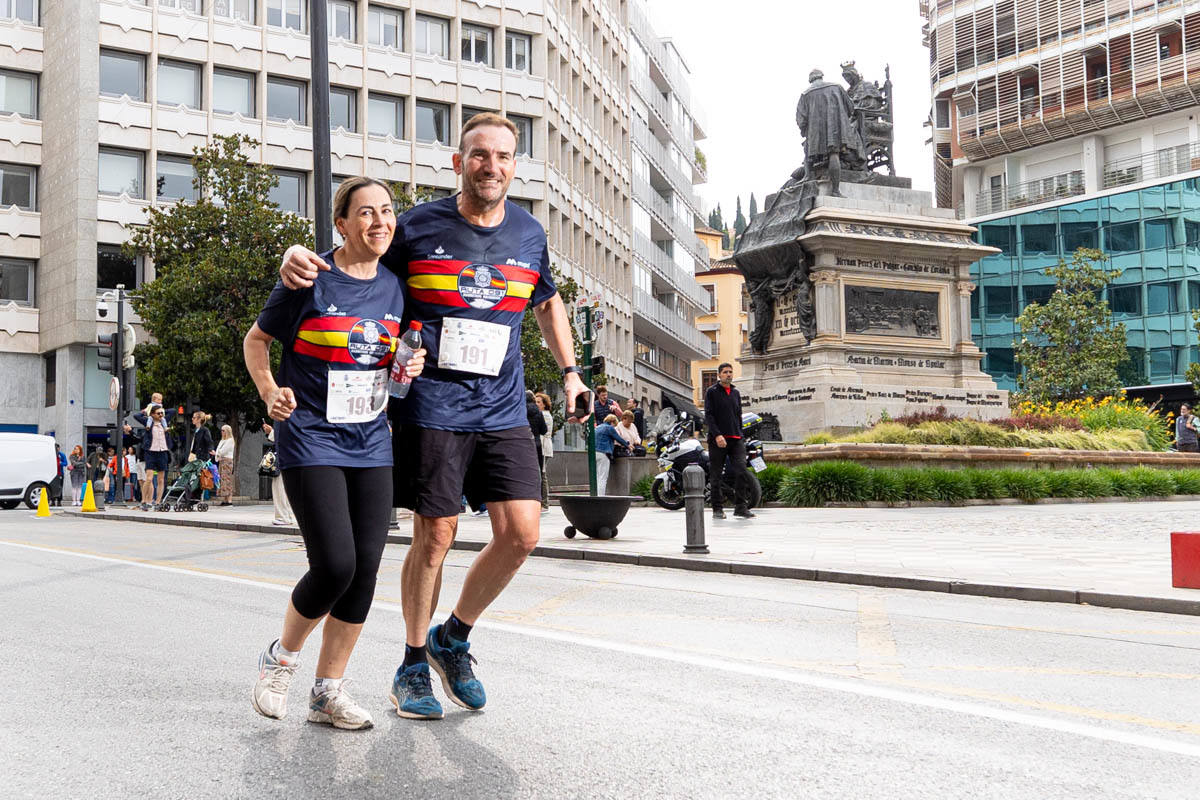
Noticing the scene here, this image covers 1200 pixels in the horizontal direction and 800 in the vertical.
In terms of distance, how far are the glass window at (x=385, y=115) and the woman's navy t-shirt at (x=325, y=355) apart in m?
44.6

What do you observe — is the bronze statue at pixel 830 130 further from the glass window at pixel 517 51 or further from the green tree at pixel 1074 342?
the green tree at pixel 1074 342

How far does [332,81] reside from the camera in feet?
154

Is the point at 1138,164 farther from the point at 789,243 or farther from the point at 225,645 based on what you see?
the point at 225,645

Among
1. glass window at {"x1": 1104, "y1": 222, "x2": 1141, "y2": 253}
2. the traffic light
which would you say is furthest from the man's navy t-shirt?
glass window at {"x1": 1104, "y1": 222, "x2": 1141, "y2": 253}

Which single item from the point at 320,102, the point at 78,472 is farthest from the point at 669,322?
the point at 320,102

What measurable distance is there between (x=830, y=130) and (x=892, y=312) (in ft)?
12.3

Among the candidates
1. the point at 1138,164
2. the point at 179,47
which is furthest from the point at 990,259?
the point at 179,47

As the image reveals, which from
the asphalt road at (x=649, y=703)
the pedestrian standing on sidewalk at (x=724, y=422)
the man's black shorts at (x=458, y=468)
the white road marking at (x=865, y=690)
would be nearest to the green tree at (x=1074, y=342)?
the pedestrian standing on sidewalk at (x=724, y=422)

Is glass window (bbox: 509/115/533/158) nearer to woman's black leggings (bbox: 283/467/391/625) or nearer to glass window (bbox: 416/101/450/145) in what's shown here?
glass window (bbox: 416/101/450/145)

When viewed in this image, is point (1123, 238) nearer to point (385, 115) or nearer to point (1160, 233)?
point (1160, 233)

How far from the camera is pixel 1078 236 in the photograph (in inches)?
2459

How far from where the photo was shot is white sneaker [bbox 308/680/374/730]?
461 cm

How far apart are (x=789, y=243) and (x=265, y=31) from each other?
28.0 m

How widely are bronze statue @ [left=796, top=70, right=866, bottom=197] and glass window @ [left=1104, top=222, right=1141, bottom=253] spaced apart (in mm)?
39013
